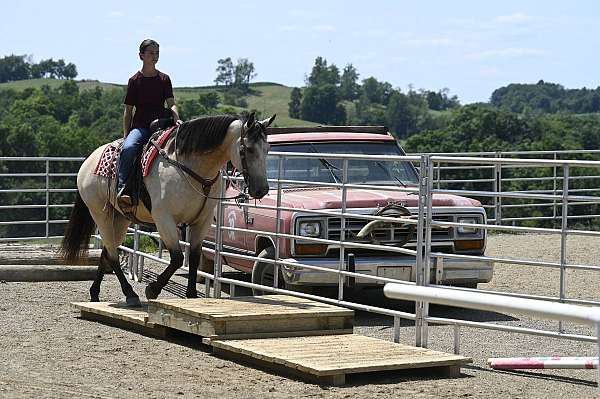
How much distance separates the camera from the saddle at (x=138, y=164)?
10344mm

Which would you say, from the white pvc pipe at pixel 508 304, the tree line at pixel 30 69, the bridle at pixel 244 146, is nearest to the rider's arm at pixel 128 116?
the bridle at pixel 244 146

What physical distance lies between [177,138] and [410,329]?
2.76 m

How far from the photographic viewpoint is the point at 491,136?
210ft

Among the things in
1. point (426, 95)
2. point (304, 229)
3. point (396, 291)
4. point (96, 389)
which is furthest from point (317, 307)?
point (426, 95)

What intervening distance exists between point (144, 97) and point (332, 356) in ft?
13.5

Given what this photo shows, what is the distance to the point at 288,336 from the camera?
28.5 feet

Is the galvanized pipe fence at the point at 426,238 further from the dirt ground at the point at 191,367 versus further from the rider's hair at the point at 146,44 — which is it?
the rider's hair at the point at 146,44

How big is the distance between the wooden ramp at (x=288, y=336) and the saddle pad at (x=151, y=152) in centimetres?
134

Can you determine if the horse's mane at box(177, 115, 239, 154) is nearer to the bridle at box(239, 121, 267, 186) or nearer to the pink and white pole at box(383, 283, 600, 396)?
the bridle at box(239, 121, 267, 186)

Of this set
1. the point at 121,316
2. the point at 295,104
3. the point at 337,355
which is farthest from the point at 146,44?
the point at 295,104

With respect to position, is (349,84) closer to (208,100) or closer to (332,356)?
(208,100)

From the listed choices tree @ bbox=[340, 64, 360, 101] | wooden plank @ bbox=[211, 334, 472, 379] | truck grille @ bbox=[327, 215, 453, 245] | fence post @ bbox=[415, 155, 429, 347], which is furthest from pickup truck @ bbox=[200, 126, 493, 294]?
tree @ bbox=[340, 64, 360, 101]

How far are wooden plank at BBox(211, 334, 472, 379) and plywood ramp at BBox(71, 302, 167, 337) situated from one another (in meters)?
1.21

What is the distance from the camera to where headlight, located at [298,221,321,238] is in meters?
10.8
